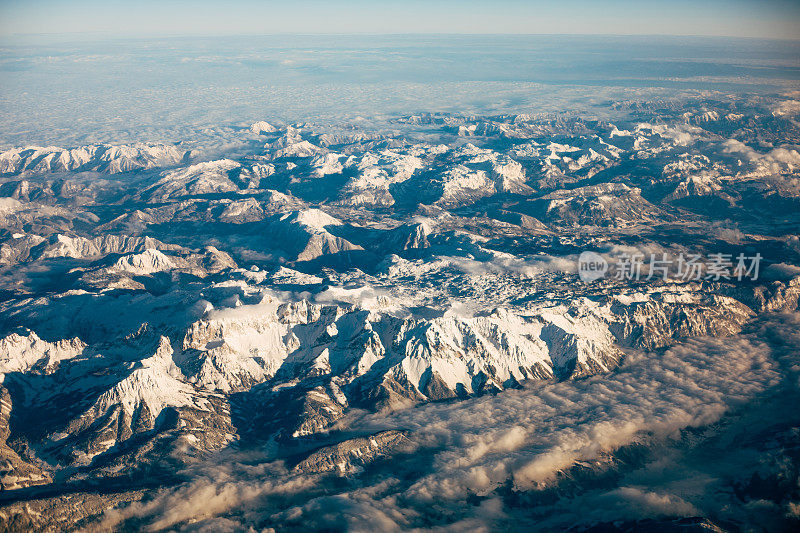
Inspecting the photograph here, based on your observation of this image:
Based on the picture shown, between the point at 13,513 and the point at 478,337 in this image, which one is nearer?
the point at 13,513

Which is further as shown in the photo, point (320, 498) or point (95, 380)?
point (95, 380)

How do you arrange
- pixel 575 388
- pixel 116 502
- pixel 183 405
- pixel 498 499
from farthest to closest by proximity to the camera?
pixel 575 388 → pixel 183 405 → pixel 498 499 → pixel 116 502

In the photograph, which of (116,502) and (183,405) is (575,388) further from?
(116,502)

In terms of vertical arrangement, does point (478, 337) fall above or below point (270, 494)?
above

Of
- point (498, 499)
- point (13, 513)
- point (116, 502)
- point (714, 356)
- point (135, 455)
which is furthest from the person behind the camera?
point (714, 356)

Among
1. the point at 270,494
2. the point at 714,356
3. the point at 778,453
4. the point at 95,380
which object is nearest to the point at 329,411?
the point at 270,494

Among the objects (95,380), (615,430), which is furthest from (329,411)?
(615,430)

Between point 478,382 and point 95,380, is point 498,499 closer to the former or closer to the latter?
point 478,382

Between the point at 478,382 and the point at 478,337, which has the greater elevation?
the point at 478,337

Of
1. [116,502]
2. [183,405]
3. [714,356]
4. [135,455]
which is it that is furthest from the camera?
[714,356]
